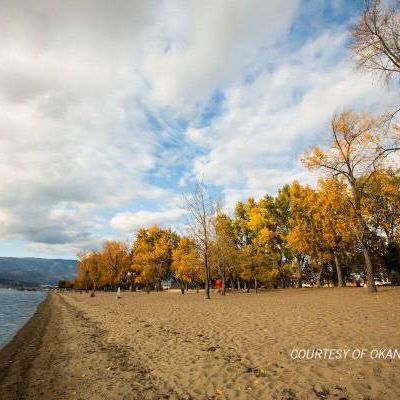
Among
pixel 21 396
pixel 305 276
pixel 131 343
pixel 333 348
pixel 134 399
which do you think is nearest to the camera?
pixel 134 399

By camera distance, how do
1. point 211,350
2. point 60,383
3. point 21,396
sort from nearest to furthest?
point 21,396
point 60,383
point 211,350

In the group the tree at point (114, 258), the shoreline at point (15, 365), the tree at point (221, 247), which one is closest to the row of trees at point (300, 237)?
the tree at point (221, 247)

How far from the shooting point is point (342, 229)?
36656 mm

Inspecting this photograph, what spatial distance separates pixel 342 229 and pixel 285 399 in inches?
1309

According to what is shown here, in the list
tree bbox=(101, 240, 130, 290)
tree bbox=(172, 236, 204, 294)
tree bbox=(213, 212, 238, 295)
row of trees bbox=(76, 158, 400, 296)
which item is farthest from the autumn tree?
tree bbox=(101, 240, 130, 290)

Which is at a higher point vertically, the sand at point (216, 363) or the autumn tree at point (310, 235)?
the autumn tree at point (310, 235)

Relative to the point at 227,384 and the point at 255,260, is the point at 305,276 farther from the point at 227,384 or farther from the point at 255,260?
the point at 227,384

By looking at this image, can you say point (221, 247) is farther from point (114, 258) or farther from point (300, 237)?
point (114, 258)

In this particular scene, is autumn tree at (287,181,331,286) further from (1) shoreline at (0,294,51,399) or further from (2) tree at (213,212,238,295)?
(1) shoreline at (0,294,51,399)

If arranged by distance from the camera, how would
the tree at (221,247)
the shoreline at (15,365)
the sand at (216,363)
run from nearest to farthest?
the sand at (216,363) < the shoreline at (15,365) < the tree at (221,247)

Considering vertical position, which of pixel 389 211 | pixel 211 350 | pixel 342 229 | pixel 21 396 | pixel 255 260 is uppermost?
pixel 389 211

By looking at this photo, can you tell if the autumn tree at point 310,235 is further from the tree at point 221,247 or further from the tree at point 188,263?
the tree at point 188,263

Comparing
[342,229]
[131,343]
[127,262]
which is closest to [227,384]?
[131,343]

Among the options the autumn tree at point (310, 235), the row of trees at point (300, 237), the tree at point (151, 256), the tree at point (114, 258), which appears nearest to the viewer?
the row of trees at point (300, 237)
